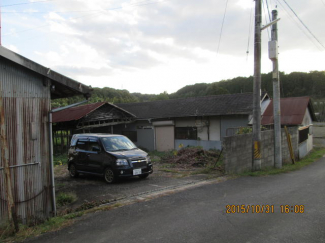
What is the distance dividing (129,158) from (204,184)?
274cm

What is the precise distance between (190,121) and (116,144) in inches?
439

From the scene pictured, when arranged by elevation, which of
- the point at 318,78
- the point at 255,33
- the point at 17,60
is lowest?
the point at 17,60

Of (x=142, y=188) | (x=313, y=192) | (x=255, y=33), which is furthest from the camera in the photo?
(x=255, y=33)

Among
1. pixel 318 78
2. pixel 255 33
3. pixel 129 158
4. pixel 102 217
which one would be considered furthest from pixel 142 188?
pixel 318 78

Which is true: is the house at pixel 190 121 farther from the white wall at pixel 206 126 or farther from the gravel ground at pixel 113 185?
the gravel ground at pixel 113 185

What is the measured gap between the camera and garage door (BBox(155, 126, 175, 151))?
21.4m

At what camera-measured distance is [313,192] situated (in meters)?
7.38

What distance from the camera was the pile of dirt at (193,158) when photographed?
1303 centimetres

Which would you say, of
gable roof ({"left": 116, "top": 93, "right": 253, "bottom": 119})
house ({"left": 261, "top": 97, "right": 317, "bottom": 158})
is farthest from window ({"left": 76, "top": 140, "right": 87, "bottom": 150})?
house ({"left": 261, "top": 97, "right": 317, "bottom": 158})

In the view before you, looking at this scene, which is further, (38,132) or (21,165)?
(38,132)

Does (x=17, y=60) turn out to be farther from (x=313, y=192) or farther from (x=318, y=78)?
(x=318, y=78)

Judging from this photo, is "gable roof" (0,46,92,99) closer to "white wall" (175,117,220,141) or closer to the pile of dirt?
the pile of dirt
